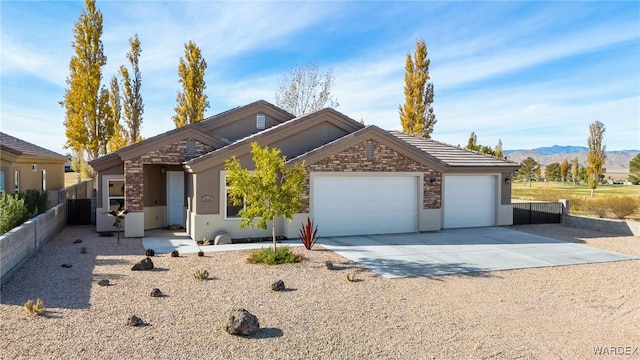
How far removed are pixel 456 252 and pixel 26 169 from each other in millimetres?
19262

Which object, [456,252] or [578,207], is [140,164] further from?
[578,207]

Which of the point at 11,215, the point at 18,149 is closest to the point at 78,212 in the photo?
the point at 18,149

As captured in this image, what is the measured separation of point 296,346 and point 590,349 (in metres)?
4.52

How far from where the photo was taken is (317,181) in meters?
16.1

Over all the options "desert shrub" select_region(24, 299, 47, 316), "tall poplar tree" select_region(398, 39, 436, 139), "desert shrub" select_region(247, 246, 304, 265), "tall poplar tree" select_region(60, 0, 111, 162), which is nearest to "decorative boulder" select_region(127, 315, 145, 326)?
"desert shrub" select_region(24, 299, 47, 316)

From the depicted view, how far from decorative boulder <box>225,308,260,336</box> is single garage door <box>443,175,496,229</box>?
13.6 meters

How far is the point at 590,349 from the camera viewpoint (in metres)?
6.53

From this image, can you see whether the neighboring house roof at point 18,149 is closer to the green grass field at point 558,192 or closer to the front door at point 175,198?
the front door at point 175,198

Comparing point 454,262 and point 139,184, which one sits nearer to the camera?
point 454,262

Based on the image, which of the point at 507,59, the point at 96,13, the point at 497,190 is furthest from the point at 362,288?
the point at 96,13

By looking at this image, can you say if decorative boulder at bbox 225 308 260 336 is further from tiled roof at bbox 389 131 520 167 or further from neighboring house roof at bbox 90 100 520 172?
tiled roof at bbox 389 131 520 167

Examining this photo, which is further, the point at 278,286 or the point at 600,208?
the point at 600,208

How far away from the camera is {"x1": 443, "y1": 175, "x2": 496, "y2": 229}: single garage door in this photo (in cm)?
1881

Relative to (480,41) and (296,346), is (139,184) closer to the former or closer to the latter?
(296,346)
